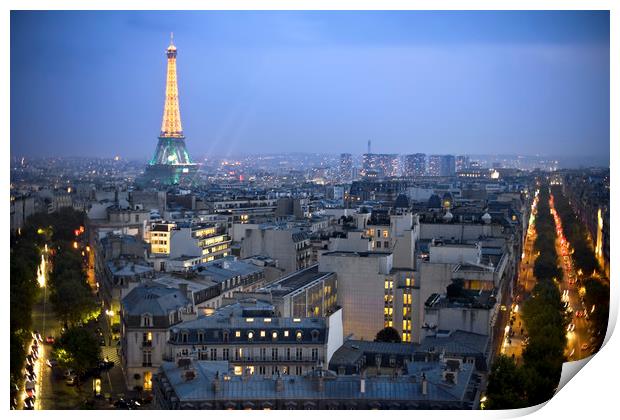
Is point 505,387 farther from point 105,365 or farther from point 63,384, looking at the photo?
point 105,365

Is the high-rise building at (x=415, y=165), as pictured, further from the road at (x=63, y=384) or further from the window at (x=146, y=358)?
the window at (x=146, y=358)

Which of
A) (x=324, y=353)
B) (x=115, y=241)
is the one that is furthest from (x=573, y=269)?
(x=324, y=353)

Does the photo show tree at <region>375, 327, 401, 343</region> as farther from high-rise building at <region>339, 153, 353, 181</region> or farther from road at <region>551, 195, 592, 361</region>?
high-rise building at <region>339, 153, 353, 181</region>

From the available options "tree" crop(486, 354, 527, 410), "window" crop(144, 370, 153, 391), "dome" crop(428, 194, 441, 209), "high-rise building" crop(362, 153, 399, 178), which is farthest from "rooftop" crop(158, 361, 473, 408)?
"high-rise building" crop(362, 153, 399, 178)

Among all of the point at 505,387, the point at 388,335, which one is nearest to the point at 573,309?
the point at 388,335
